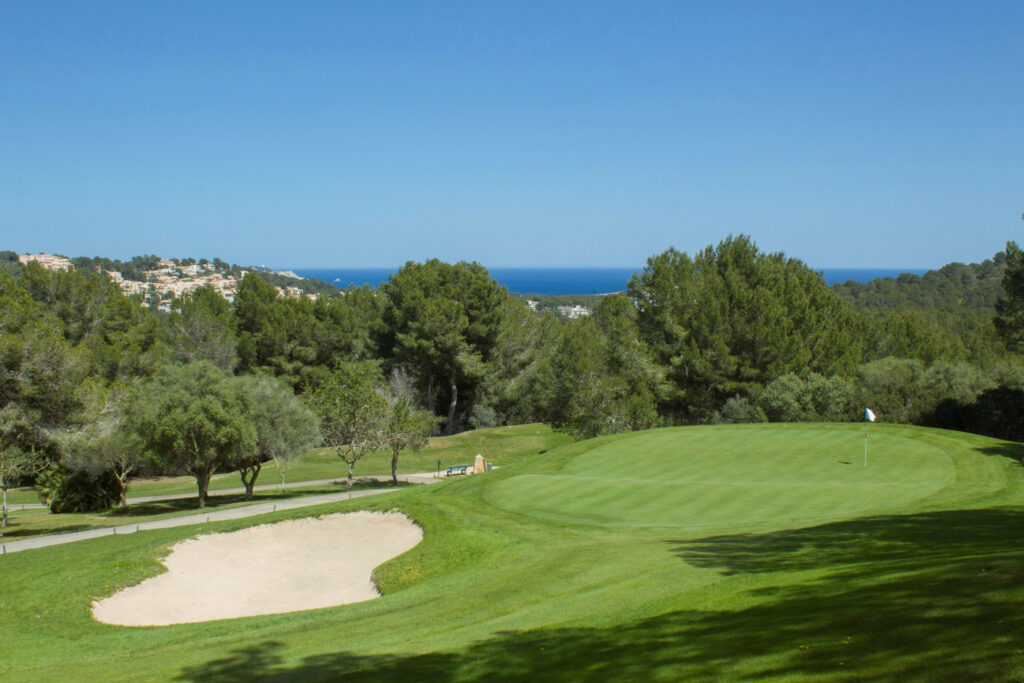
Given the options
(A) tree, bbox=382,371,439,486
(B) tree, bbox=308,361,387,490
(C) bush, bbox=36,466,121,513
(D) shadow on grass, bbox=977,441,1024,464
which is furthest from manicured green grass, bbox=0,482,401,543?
(D) shadow on grass, bbox=977,441,1024,464

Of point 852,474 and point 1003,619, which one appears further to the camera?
point 852,474

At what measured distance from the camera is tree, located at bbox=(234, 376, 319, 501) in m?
31.0

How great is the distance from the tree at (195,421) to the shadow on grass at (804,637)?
1944cm

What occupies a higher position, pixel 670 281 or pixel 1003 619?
pixel 670 281

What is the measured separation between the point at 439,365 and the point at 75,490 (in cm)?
3317

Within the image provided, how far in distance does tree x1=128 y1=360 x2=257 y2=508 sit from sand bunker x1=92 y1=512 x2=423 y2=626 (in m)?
9.71

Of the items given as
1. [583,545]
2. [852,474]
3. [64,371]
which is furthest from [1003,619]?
[64,371]

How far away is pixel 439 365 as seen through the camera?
61.8 metres

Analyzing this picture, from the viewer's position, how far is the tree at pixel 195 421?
28.3m

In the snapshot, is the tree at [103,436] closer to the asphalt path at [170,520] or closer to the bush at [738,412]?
the asphalt path at [170,520]

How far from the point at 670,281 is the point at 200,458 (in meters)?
34.3

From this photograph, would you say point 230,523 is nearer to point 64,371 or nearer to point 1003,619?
point 64,371

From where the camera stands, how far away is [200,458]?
2925 cm

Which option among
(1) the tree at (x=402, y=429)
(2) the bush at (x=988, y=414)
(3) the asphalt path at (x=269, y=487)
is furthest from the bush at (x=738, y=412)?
(3) the asphalt path at (x=269, y=487)
